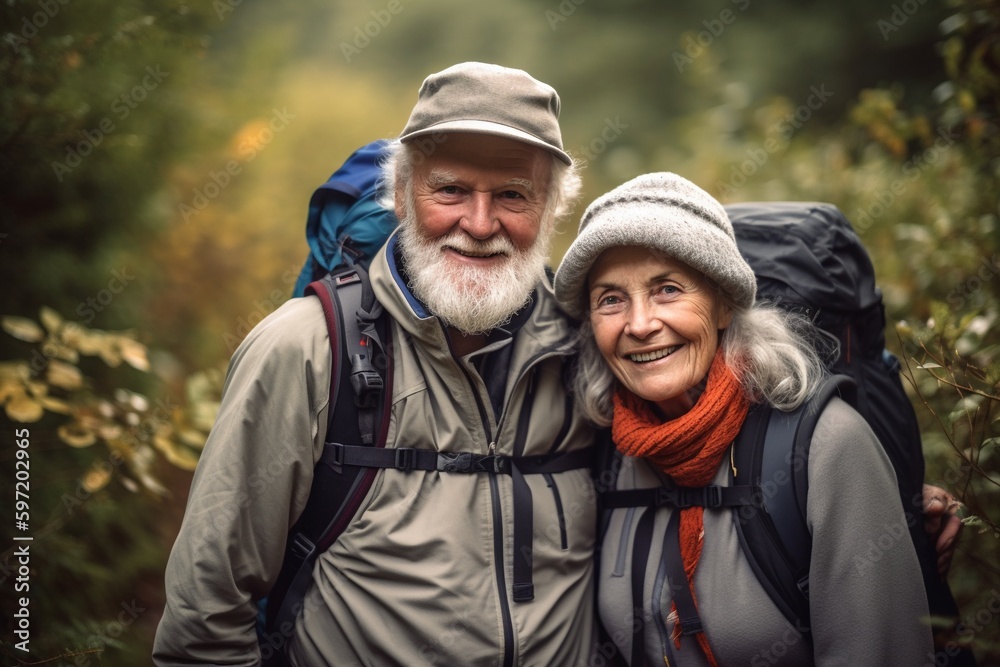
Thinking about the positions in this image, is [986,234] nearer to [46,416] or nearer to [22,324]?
[22,324]

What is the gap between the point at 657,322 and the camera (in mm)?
2404

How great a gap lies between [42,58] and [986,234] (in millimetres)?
3936

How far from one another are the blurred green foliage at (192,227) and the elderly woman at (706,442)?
0.97ft

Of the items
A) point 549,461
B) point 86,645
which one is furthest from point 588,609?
point 86,645

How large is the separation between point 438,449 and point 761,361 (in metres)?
1.03

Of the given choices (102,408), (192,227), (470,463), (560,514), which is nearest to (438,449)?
(470,463)

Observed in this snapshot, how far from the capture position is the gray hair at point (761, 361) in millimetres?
2346

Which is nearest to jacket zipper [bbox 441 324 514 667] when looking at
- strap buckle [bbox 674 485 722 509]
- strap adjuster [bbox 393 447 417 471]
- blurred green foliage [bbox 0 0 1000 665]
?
strap adjuster [bbox 393 447 417 471]

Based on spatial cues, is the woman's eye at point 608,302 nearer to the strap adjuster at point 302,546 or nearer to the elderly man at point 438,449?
the elderly man at point 438,449

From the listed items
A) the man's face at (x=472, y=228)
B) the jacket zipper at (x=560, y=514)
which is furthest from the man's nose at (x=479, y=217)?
the jacket zipper at (x=560, y=514)

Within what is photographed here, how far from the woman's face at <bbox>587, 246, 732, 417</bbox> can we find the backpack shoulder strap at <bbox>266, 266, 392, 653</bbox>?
75 centimetres

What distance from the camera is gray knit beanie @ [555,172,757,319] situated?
233cm

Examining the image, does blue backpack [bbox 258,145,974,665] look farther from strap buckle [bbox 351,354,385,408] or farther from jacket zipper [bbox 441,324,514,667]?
jacket zipper [bbox 441,324,514,667]

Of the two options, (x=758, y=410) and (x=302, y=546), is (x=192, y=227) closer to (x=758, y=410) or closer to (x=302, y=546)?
(x=302, y=546)
